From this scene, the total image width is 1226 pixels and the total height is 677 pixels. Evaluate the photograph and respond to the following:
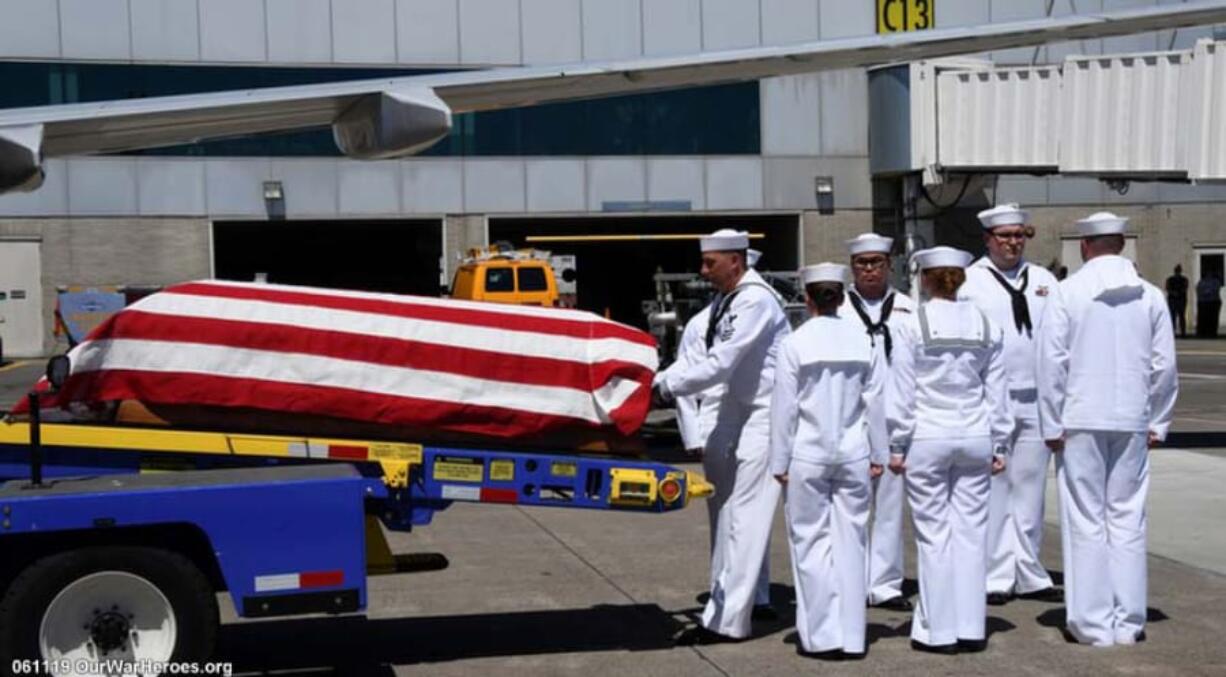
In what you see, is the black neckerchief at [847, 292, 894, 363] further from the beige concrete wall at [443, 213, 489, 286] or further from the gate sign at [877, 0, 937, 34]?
the gate sign at [877, 0, 937, 34]

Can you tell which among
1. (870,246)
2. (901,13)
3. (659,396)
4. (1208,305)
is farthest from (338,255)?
(659,396)

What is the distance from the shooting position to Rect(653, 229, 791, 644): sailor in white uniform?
7602mm

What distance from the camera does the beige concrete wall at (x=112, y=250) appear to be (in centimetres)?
3278

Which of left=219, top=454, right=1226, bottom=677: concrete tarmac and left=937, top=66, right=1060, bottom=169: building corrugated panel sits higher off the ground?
left=937, top=66, right=1060, bottom=169: building corrugated panel

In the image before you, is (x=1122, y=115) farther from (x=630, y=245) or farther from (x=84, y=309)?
(x=630, y=245)

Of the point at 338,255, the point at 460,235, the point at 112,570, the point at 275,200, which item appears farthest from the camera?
the point at 338,255

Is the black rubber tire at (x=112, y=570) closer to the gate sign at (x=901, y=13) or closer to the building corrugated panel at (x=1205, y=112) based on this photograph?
the building corrugated panel at (x=1205, y=112)

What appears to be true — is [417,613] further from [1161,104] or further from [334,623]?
[1161,104]

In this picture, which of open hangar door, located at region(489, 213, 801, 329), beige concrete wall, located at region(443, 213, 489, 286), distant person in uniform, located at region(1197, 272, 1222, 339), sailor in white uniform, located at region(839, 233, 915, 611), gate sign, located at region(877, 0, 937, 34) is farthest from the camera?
open hangar door, located at region(489, 213, 801, 329)

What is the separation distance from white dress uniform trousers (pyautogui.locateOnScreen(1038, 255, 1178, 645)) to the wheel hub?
441 centimetres

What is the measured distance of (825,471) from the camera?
7.33m

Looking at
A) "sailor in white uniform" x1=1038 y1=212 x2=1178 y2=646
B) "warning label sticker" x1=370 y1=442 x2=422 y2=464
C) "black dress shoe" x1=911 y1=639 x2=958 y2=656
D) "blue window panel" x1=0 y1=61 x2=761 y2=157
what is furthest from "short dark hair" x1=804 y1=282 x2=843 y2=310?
"blue window panel" x1=0 y1=61 x2=761 y2=157

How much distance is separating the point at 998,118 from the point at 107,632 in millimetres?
25489

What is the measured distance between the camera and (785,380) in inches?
292
